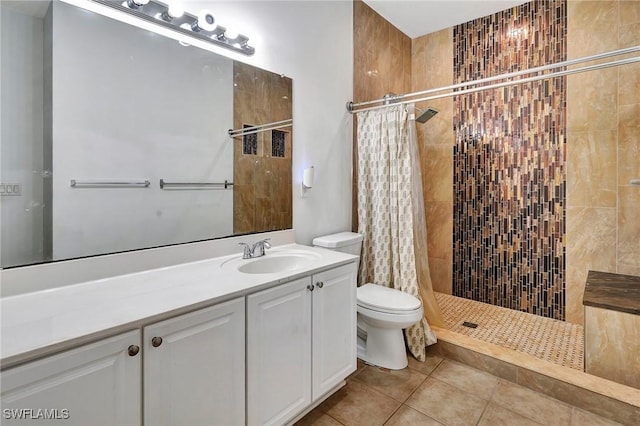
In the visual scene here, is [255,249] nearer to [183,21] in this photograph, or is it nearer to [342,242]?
[342,242]

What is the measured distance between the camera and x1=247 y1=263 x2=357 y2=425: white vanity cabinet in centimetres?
136

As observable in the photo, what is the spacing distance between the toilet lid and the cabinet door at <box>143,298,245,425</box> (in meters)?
1.06

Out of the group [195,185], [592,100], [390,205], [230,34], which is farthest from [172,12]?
[592,100]

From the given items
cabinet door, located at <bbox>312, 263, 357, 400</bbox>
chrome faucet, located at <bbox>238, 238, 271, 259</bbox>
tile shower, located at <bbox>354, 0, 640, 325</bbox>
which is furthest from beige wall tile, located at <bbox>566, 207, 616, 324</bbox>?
chrome faucet, located at <bbox>238, 238, 271, 259</bbox>

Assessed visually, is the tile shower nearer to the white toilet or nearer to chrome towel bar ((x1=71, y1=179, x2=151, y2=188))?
the white toilet

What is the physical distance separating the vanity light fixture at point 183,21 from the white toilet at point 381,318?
1386 millimetres

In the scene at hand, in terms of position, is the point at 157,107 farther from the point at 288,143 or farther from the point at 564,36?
the point at 564,36

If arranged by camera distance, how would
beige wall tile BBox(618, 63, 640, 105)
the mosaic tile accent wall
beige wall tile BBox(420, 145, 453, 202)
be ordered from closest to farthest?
beige wall tile BBox(618, 63, 640, 105)
the mosaic tile accent wall
beige wall tile BBox(420, 145, 453, 202)

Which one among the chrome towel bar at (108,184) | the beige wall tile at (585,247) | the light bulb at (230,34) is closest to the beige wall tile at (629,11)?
the beige wall tile at (585,247)

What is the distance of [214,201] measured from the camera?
182 cm

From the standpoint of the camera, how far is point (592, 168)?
8.45 ft

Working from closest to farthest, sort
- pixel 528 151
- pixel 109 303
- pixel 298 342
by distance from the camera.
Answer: pixel 109 303
pixel 298 342
pixel 528 151

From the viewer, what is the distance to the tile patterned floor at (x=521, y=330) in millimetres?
2223

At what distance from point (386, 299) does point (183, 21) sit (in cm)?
206
